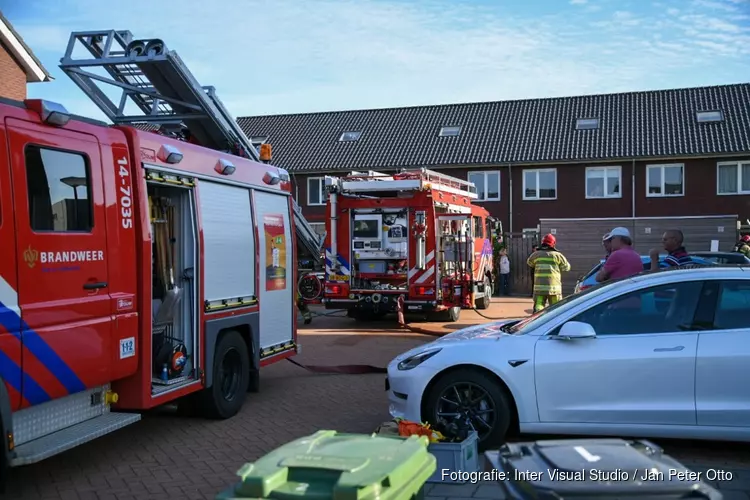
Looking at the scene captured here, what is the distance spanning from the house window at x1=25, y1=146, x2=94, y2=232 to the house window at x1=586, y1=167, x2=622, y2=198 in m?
28.4

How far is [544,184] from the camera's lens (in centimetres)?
3222

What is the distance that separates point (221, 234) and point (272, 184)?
1492mm

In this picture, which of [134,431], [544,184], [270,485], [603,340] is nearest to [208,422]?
[134,431]

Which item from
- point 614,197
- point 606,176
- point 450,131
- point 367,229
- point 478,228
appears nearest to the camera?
point 367,229

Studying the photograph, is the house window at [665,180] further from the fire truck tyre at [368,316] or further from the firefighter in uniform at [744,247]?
the fire truck tyre at [368,316]

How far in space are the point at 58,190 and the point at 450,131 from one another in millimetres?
31248

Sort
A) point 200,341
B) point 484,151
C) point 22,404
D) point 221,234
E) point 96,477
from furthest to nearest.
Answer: point 484,151, point 221,234, point 200,341, point 96,477, point 22,404

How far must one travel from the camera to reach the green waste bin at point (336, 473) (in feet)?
9.02

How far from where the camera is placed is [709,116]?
3219 centimetres

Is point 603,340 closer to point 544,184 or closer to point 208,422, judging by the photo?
point 208,422

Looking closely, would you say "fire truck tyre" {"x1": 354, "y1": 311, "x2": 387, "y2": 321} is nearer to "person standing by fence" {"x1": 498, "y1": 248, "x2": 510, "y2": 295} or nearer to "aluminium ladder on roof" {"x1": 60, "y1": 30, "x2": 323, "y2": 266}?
"aluminium ladder on roof" {"x1": 60, "y1": 30, "x2": 323, "y2": 266}

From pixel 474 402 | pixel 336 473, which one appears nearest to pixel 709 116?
pixel 474 402

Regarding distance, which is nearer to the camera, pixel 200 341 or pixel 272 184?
pixel 200 341

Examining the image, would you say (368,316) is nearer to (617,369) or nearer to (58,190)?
(617,369)
